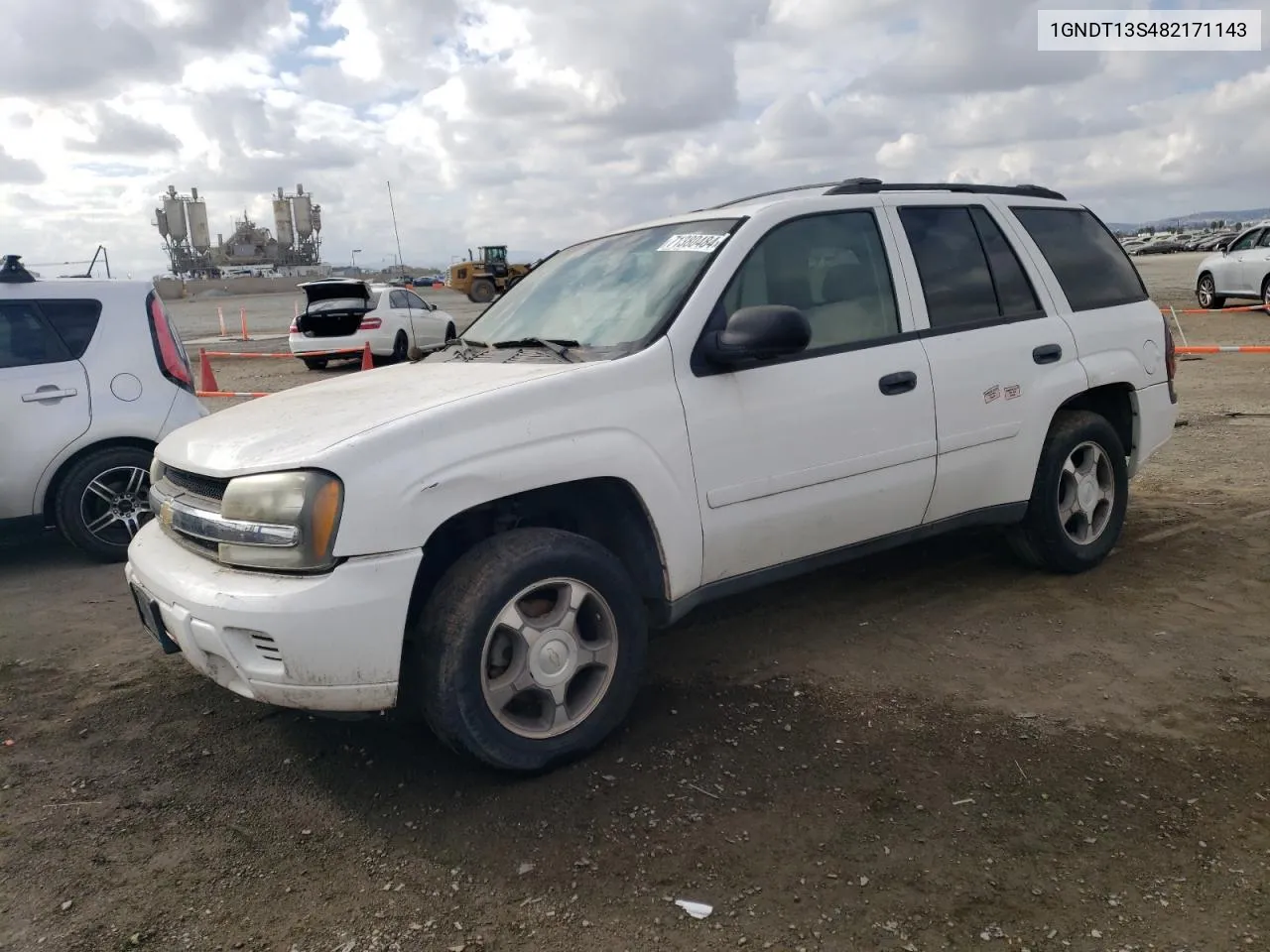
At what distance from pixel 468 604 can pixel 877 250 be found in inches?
88.7

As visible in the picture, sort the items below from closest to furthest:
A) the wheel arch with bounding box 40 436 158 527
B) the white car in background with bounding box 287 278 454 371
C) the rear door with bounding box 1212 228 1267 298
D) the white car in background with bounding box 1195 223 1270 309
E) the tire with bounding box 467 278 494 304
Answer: the wheel arch with bounding box 40 436 158 527 → the white car in background with bounding box 287 278 454 371 → the white car in background with bounding box 1195 223 1270 309 → the rear door with bounding box 1212 228 1267 298 → the tire with bounding box 467 278 494 304

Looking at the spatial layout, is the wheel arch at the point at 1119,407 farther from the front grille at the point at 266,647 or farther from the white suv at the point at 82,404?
the white suv at the point at 82,404

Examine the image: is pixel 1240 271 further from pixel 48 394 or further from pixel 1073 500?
pixel 48 394

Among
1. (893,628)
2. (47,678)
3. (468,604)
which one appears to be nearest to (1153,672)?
(893,628)

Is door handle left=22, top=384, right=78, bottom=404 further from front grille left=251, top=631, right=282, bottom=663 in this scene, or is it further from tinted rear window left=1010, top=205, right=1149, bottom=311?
tinted rear window left=1010, top=205, right=1149, bottom=311

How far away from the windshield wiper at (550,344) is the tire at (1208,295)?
19.3 meters

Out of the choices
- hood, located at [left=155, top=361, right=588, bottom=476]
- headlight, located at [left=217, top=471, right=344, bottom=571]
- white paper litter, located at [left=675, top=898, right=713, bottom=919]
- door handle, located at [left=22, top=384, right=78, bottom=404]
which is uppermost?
door handle, located at [left=22, top=384, right=78, bottom=404]

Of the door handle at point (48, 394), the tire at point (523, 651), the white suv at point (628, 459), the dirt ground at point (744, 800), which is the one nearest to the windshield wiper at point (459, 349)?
the white suv at point (628, 459)

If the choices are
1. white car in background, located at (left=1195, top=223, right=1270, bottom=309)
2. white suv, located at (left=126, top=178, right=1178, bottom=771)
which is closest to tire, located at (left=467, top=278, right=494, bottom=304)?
white car in background, located at (left=1195, top=223, right=1270, bottom=309)

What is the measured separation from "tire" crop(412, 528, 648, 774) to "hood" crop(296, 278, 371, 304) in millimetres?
15105

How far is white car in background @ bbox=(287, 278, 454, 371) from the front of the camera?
55.2 feet

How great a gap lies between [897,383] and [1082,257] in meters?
1.65

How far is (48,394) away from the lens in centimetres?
576

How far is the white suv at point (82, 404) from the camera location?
5695mm
